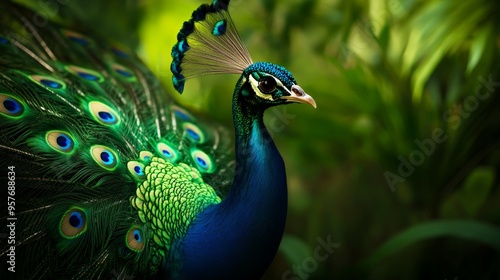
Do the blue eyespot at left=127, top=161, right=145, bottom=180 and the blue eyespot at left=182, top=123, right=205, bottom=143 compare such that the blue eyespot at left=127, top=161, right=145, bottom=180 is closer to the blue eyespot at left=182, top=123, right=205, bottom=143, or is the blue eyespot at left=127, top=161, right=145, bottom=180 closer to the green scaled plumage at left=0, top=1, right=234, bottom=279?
the green scaled plumage at left=0, top=1, right=234, bottom=279

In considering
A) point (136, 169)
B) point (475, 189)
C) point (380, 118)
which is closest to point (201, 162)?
point (136, 169)

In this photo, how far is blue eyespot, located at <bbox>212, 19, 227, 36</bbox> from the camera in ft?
3.49

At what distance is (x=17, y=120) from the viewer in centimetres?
111

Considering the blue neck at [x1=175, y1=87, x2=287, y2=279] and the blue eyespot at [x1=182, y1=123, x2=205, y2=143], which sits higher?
the blue eyespot at [x1=182, y1=123, x2=205, y2=143]

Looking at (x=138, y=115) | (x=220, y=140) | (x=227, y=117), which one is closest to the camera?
(x=138, y=115)

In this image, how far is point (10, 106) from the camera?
1122mm

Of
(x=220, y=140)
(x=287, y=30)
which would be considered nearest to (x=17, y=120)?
(x=220, y=140)

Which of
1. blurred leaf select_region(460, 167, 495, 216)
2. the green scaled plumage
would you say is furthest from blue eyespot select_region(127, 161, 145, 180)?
blurred leaf select_region(460, 167, 495, 216)

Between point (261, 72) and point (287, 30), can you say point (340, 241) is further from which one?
point (261, 72)

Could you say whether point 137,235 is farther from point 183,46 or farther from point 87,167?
point 183,46

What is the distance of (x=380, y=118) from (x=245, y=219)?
87cm

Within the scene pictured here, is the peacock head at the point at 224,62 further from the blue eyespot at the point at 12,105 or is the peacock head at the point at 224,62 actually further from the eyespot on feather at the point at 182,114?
the eyespot on feather at the point at 182,114

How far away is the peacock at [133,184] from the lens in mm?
1055

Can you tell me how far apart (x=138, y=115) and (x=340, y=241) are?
3.23 ft
